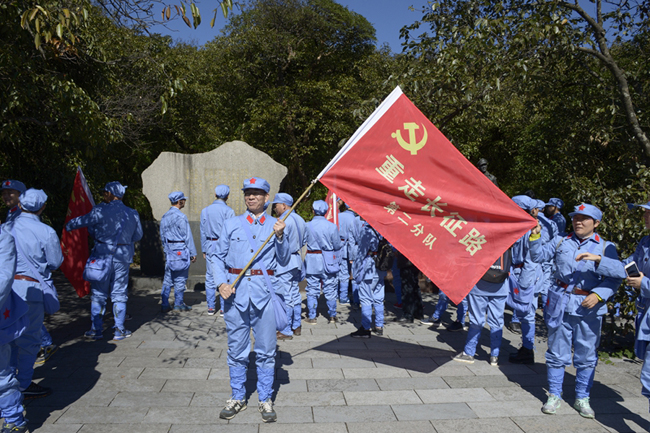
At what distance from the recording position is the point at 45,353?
5.50 metres

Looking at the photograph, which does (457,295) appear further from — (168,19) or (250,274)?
(168,19)

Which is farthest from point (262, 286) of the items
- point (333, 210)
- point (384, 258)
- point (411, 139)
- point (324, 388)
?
point (333, 210)

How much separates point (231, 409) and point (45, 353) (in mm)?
2825

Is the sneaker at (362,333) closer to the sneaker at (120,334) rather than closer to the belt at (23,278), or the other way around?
the sneaker at (120,334)

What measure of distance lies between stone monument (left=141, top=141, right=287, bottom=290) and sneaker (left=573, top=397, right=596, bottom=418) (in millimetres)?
7316

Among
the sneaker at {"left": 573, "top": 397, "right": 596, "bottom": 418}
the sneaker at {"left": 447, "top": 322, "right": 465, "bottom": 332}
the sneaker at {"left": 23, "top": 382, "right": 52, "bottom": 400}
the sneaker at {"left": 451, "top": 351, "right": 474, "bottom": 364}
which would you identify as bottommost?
the sneaker at {"left": 573, "top": 397, "right": 596, "bottom": 418}

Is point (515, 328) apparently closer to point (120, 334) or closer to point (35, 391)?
point (120, 334)

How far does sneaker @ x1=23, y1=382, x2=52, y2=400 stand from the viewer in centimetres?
441

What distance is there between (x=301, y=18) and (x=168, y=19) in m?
15.3

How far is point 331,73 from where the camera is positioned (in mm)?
19750

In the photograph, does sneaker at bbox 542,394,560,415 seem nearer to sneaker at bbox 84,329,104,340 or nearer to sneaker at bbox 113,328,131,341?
sneaker at bbox 113,328,131,341

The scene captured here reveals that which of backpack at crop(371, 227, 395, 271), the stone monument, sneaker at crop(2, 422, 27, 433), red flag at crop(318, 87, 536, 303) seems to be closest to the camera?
sneaker at crop(2, 422, 27, 433)

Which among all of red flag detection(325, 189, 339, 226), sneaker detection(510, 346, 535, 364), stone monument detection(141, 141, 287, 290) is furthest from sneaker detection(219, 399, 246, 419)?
stone monument detection(141, 141, 287, 290)

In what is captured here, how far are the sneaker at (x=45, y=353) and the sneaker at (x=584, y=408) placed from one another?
5.55 m
